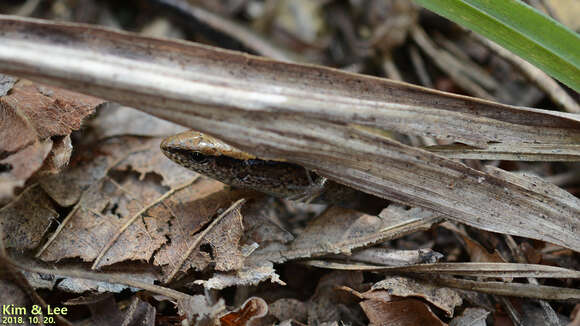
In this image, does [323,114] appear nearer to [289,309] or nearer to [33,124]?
[289,309]

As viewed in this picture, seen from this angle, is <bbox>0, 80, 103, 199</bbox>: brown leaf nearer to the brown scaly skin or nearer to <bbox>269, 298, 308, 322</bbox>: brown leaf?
the brown scaly skin

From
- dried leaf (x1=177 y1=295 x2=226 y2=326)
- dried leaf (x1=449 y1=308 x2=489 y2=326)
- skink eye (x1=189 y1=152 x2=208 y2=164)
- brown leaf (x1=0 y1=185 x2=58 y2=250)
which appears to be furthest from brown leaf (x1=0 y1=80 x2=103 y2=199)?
dried leaf (x1=449 y1=308 x2=489 y2=326)

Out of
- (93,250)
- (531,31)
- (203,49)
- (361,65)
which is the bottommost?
(93,250)

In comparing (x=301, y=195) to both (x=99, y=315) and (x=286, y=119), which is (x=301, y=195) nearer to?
(x=286, y=119)

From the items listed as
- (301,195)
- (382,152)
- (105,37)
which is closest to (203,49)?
(105,37)

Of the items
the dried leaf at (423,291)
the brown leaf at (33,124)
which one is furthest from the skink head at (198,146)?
the dried leaf at (423,291)
